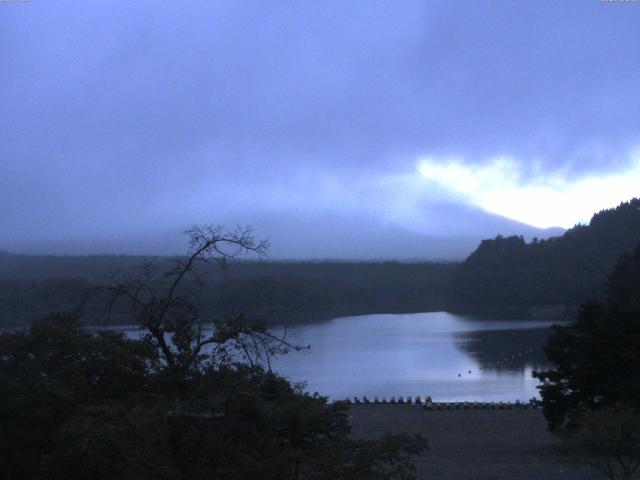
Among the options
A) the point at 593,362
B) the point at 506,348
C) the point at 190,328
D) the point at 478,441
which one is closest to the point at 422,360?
Answer: the point at 506,348

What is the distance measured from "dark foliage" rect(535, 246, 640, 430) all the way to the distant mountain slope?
5368 centimetres

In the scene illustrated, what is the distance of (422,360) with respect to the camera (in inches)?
1507

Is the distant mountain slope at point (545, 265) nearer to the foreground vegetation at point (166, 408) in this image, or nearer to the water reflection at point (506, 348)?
the water reflection at point (506, 348)

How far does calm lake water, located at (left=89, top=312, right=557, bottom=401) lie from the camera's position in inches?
1117

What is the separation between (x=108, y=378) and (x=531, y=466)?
8.39 meters

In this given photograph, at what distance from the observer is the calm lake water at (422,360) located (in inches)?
1117

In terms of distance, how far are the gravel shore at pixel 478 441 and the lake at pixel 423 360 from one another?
2840 mm

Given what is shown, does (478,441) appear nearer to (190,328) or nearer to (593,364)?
(593,364)

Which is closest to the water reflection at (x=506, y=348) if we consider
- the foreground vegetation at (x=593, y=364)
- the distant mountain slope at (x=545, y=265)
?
the distant mountain slope at (x=545, y=265)

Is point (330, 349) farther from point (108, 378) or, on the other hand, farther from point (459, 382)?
point (108, 378)

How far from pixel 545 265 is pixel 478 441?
205 feet

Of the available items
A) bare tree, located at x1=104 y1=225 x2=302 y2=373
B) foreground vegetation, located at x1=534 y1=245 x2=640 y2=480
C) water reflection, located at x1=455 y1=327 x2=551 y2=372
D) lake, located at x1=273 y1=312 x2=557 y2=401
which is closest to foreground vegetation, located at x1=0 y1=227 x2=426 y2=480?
bare tree, located at x1=104 y1=225 x2=302 y2=373

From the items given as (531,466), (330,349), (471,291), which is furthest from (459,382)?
(471,291)

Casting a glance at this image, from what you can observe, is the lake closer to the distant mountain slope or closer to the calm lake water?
the calm lake water
